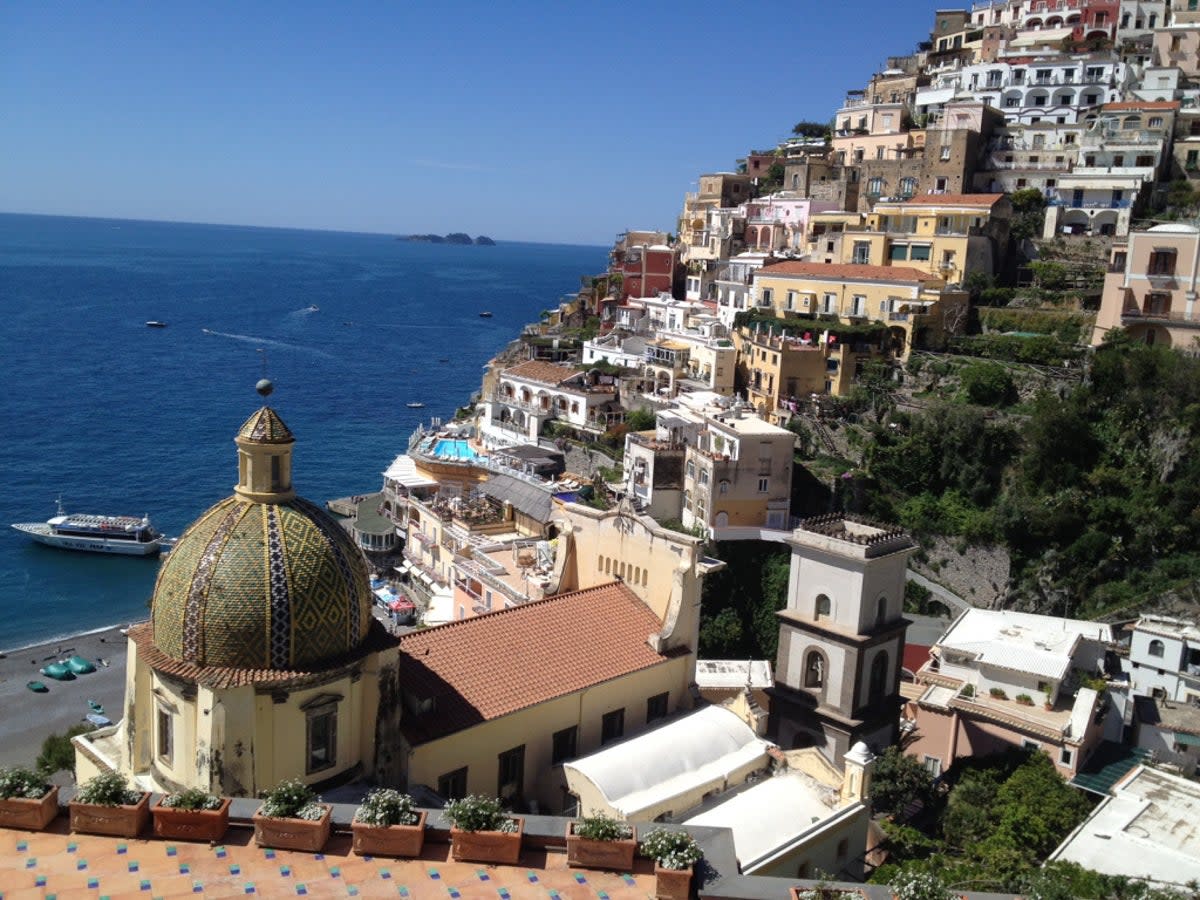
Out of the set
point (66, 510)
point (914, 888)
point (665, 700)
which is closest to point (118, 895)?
point (914, 888)

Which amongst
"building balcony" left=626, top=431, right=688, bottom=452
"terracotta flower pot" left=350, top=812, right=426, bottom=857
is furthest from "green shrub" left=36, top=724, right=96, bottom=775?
"building balcony" left=626, top=431, right=688, bottom=452

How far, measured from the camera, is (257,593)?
14.4 m

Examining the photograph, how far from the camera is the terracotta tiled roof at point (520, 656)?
55.6 ft

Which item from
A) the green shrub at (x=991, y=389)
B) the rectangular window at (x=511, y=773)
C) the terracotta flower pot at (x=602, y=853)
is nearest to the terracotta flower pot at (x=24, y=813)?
the terracotta flower pot at (x=602, y=853)

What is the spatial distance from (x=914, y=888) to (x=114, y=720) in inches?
1395

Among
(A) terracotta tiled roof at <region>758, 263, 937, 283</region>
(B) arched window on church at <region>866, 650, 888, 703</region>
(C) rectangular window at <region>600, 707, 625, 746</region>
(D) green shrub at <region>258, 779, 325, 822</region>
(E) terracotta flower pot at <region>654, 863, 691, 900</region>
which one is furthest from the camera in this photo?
(A) terracotta tiled roof at <region>758, 263, 937, 283</region>

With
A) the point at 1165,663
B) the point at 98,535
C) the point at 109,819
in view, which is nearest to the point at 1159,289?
the point at 1165,663

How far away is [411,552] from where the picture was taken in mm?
47844

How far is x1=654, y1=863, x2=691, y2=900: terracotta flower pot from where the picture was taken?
10.6m

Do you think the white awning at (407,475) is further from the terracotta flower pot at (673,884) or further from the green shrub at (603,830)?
the terracotta flower pot at (673,884)

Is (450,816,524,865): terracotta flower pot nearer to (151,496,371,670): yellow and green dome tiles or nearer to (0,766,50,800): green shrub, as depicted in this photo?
(151,496,371,670): yellow and green dome tiles

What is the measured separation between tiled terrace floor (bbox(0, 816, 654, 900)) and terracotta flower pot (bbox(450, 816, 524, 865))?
0.33 ft

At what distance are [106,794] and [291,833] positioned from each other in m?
2.30

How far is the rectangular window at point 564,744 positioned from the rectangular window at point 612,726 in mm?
685
